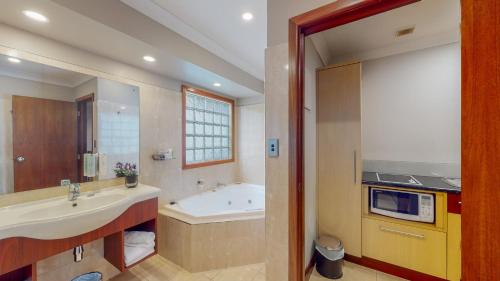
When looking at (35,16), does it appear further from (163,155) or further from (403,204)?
(403,204)

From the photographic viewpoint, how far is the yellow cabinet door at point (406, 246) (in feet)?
5.26

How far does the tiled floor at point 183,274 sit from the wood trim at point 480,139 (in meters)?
1.69

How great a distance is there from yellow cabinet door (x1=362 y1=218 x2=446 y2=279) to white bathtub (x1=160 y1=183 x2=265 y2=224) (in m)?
1.06

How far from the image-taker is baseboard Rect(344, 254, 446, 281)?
1.66 m

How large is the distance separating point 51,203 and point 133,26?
1.49m

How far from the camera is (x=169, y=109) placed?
2.51 metres

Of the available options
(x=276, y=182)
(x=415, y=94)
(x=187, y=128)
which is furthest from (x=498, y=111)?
(x=187, y=128)

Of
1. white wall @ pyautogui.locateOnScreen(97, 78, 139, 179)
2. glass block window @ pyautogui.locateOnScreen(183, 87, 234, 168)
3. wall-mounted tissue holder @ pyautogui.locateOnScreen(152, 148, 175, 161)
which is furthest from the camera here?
glass block window @ pyautogui.locateOnScreen(183, 87, 234, 168)

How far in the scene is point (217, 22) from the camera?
1887 millimetres

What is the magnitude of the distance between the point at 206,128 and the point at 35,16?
6.92 ft

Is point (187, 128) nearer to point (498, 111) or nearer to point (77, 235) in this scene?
point (77, 235)

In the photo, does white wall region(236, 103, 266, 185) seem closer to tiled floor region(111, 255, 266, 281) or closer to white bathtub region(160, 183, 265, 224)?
white bathtub region(160, 183, 265, 224)

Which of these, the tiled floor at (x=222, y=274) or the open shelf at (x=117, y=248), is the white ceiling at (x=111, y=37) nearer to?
the open shelf at (x=117, y=248)

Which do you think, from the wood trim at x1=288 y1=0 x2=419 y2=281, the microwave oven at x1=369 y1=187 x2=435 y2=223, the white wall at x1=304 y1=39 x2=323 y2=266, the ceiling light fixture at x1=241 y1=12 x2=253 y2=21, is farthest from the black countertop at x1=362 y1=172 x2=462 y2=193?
the ceiling light fixture at x1=241 y1=12 x2=253 y2=21
